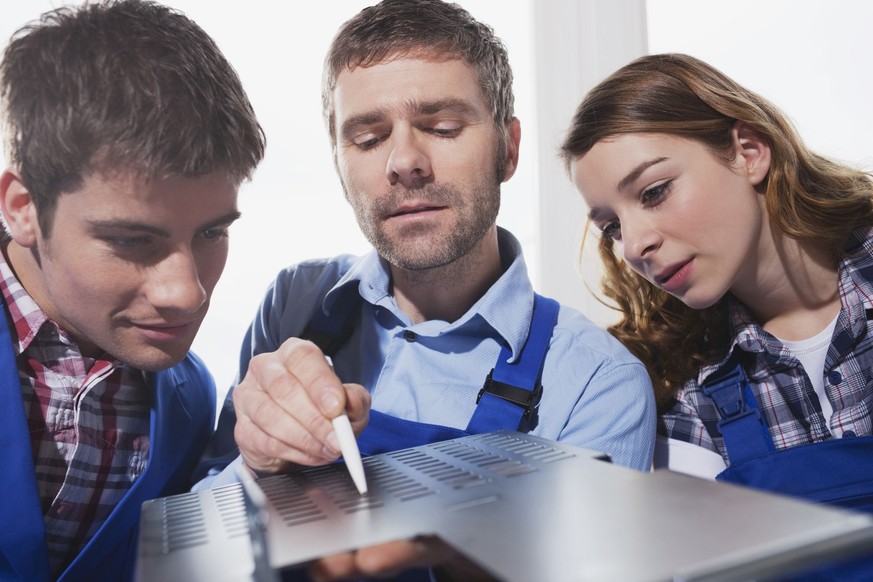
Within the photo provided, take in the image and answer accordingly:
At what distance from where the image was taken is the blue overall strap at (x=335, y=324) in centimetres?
99

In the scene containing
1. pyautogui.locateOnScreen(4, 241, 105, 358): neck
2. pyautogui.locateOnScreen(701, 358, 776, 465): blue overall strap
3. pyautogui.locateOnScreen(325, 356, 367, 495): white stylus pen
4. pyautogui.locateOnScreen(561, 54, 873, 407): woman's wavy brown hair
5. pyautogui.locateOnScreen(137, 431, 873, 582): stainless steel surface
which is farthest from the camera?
pyautogui.locateOnScreen(561, 54, 873, 407): woman's wavy brown hair

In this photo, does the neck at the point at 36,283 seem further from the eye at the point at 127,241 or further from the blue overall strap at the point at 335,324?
the blue overall strap at the point at 335,324

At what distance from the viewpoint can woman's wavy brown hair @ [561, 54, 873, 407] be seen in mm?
1135

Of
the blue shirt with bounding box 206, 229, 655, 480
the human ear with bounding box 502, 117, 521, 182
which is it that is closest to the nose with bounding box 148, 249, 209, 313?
the blue shirt with bounding box 206, 229, 655, 480

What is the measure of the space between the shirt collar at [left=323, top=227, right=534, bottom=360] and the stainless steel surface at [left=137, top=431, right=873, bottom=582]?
14.4 inches

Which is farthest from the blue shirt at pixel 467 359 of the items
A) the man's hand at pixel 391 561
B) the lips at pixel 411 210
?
the man's hand at pixel 391 561

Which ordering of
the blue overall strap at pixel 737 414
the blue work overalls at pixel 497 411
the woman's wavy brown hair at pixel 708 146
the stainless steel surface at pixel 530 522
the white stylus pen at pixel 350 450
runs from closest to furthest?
1. the stainless steel surface at pixel 530 522
2. the white stylus pen at pixel 350 450
3. the blue work overalls at pixel 497 411
4. the blue overall strap at pixel 737 414
5. the woman's wavy brown hair at pixel 708 146

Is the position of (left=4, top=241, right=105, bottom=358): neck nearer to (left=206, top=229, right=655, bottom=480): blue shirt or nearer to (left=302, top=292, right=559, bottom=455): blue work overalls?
(left=206, top=229, right=655, bottom=480): blue shirt

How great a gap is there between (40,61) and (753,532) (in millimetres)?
602

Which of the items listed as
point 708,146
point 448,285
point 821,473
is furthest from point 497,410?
point 708,146

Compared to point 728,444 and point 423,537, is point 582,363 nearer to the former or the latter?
point 728,444

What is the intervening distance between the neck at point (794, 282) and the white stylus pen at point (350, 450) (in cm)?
85

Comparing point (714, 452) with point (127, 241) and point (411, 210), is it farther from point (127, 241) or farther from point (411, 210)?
point (127, 241)

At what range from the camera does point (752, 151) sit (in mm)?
1186
